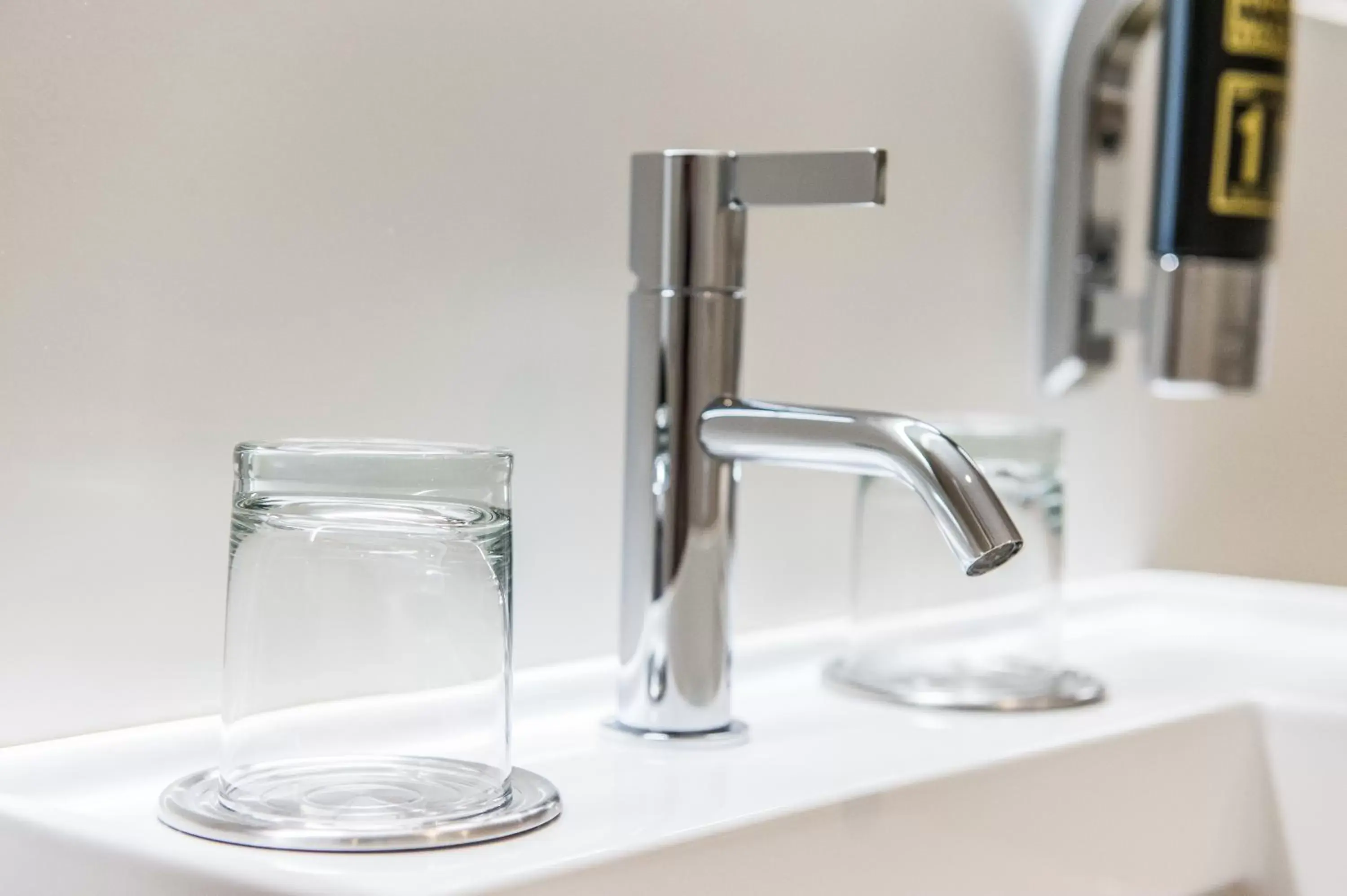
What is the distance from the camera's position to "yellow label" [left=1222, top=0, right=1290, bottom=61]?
843mm

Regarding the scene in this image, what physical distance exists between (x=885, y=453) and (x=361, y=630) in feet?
0.57

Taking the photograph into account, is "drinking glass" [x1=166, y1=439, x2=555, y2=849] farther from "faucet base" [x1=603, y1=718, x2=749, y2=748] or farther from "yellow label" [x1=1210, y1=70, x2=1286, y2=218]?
"yellow label" [x1=1210, y1=70, x2=1286, y2=218]

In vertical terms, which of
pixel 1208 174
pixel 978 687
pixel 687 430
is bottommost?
pixel 978 687

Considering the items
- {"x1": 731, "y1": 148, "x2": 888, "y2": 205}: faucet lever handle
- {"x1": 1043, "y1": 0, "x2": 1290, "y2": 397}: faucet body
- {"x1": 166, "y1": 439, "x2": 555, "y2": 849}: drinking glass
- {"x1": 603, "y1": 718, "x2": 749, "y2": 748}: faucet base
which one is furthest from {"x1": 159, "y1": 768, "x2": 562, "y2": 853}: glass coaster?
{"x1": 1043, "y1": 0, "x2": 1290, "y2": 397}: faucet body

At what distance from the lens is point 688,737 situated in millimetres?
606

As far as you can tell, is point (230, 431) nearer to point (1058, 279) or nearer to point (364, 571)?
point (364, 571)

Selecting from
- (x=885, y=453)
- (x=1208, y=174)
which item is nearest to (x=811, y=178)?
(x=885, y=453)

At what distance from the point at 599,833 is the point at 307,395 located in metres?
0.19

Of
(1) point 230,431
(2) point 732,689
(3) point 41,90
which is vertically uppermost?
(3) point 41,90

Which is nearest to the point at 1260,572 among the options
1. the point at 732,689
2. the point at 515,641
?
the point at 732,689

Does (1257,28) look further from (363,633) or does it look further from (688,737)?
(363,633)

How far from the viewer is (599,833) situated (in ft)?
1.53

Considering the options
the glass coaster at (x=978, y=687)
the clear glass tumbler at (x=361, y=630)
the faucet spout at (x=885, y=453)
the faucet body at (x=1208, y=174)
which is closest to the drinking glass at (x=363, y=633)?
the clear glass tumbler at (x=361, y=630)

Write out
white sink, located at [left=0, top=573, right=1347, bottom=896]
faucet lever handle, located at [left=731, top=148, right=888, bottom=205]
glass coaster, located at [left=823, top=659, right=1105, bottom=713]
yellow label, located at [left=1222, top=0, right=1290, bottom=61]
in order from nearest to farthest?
white sink, located at [left=0, top=573, right=1347, bottom=896], faucet lever handle, located at [left=731, top=148, right=888, bottom=205], glass coaster, located at [left=823, top=659, right=1105, bottom=713], yellow label, located at [left=1222, top=0, right=1290, bottom=61]
